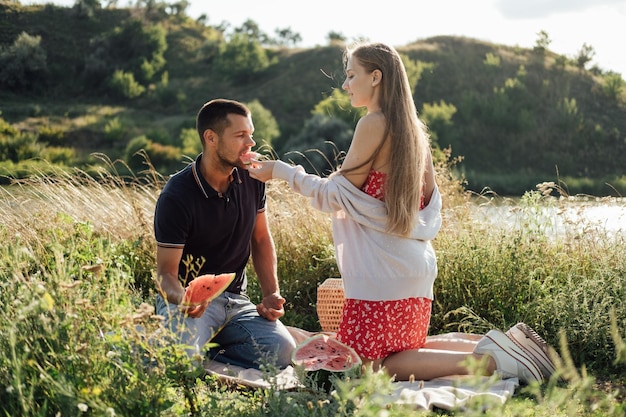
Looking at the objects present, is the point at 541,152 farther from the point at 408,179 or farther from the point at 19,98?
the point at 408,179

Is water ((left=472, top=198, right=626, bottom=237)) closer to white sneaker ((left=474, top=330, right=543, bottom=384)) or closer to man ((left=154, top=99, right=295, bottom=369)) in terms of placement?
white sneaker ((left=474, top=330, right=543, bottom=384))

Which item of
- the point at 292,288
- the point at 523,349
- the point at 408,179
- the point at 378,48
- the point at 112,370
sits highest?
the point at 378,48

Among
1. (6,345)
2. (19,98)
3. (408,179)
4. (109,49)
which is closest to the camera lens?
(6,345)

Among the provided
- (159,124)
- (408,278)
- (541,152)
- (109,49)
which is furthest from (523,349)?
(109,49)

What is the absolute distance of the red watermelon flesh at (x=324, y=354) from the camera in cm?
391

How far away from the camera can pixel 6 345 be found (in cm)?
316

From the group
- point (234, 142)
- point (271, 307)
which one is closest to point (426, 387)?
point (271, 307)

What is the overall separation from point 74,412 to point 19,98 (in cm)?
4442

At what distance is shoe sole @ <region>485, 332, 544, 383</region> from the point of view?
13.9 feet

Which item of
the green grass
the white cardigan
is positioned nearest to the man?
the green grass

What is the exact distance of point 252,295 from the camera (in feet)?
20.0

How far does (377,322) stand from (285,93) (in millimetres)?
43848

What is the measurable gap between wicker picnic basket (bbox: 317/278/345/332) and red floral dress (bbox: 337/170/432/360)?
0.86 meters

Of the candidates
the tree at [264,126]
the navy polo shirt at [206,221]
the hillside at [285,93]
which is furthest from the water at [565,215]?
the tree at [264,126]
